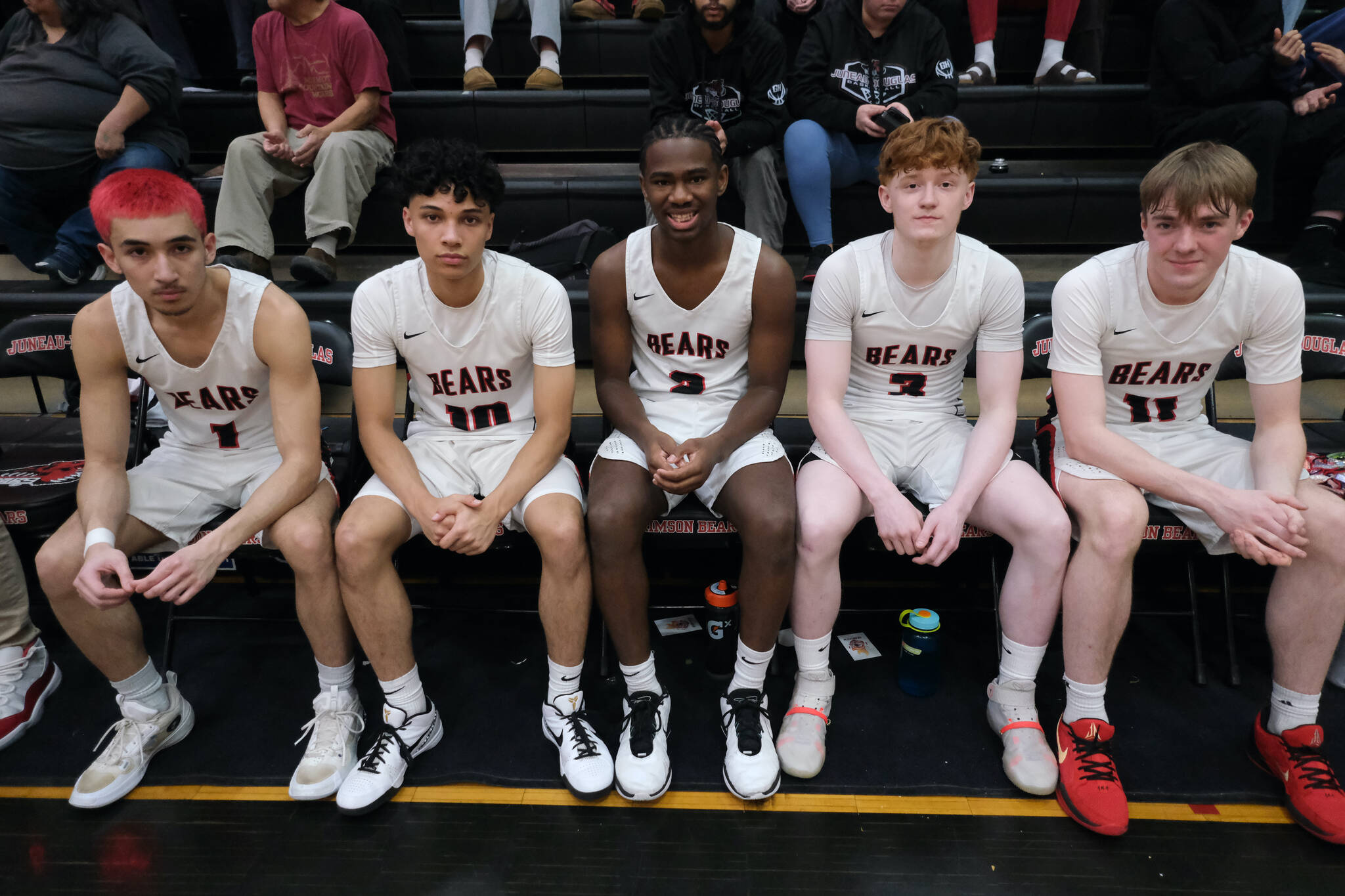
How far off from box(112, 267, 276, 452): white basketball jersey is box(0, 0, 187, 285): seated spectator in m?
1.94

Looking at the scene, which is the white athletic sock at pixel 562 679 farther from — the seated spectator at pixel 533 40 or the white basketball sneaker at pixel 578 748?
the seated spectator at pixel 533 40

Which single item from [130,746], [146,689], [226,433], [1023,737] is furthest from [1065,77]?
[130,746]

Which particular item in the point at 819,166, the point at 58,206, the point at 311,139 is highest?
the point at 311,139

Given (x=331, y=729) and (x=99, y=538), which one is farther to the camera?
(x=331, y=729)

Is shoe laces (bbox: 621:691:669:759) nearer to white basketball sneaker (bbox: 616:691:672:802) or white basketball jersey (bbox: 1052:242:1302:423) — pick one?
white basketball sneaker (bbox: 616:691:672:802)

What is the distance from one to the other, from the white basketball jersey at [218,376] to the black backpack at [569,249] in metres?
1.56

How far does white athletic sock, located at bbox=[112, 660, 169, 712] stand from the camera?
2033 mm

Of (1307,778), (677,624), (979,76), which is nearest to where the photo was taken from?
(1307,778)

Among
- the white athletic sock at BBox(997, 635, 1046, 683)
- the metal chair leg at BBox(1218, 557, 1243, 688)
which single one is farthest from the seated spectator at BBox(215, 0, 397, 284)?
the metal chair leg at BBox(1218, 557, 1243, 688)

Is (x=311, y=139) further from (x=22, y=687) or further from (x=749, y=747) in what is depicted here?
(x=749, y=747)

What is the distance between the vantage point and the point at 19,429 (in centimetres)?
287

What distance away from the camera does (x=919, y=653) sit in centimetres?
221

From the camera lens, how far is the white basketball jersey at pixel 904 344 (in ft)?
7.09

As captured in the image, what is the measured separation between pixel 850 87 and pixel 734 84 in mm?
561
